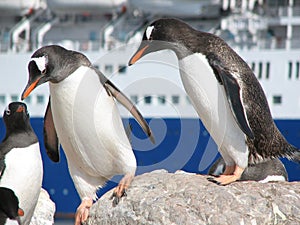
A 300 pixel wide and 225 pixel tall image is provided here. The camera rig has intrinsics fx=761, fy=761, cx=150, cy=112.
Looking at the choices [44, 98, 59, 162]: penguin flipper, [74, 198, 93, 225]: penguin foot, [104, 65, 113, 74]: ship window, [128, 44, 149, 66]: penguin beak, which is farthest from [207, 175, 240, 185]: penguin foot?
[104, 65, 113, 74]: ship window

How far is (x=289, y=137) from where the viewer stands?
17.5 metres

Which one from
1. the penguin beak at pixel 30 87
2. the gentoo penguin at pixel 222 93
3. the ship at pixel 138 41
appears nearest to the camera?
the penguin beak at pixel 30 87

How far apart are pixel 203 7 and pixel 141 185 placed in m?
17.0

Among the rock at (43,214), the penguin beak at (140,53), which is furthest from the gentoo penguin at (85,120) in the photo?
the rock at (43,214)

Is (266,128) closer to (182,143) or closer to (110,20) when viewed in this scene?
(182,143)

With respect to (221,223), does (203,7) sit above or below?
below

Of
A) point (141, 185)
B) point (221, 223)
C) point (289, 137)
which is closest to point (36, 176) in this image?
point (141, 185)

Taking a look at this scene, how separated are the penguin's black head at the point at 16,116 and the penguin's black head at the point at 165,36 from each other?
3.26 ft

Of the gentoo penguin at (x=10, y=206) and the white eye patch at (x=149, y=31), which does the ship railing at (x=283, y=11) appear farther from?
the gentoo penguin at (x=10, y=206)

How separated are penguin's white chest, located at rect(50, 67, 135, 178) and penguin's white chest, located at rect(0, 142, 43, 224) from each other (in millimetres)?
551

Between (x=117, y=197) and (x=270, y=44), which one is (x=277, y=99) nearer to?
(x=270, y=44)

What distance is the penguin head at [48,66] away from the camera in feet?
16.2

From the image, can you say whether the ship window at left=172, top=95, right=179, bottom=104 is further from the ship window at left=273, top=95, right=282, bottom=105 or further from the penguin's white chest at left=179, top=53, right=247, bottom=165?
the penguin's white chest at left=179, top=53, right=247, bottom=165

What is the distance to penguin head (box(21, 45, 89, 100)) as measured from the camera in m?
4.95
